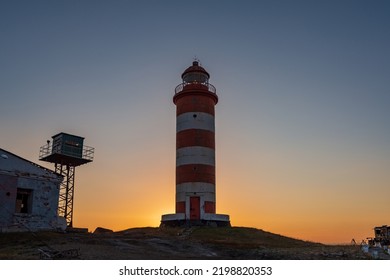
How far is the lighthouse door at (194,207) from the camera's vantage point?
33469mm

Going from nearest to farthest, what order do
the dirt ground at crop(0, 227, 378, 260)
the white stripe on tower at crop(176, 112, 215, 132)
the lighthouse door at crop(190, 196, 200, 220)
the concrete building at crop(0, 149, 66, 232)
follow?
1. the dirt ground at crop(0, 227, 378, 260)
2. the concrete building at crop(0, 149, 66, 232)
3. the lighthouse door at crop(190, 196, 200, 220)
4. the white stripe on tower at crop(176, 112, 215, 132)

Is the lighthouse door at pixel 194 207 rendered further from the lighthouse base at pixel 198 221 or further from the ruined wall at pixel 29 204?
the ruined wall at pixel 29 204

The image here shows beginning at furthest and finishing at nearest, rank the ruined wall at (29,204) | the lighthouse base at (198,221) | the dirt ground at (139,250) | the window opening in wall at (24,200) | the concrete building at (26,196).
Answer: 1. the lighthouse base at (198,221)
2. the window opening in wall at (24,200)
3. the concrete building at (26,196)
4. the ruined wall at (29,204)
5. the dirt ground at (139,250)

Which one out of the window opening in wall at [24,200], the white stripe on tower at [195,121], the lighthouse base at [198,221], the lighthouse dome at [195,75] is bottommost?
the lighthouse base at [198,221]

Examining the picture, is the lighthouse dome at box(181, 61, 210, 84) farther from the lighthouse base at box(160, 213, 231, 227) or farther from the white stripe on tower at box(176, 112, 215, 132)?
the lighthouse base at box(160, 213, 231, 227)

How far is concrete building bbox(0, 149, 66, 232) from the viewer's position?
83.8 ft

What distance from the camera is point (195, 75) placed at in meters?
37.6

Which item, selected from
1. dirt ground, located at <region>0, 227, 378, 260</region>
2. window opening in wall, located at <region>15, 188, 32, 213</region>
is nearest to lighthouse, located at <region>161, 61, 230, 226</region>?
dirt ground, located at <region>0, 227, 378, 260</region>

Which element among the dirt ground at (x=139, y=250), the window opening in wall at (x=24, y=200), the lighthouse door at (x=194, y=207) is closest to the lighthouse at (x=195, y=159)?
the lighthouse door at (x=194, y=207)

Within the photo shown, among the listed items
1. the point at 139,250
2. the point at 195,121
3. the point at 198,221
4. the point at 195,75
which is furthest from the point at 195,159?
the point at 139,250

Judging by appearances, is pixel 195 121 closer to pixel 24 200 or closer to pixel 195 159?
pixel 195 159

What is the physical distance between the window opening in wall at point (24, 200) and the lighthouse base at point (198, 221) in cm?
1129

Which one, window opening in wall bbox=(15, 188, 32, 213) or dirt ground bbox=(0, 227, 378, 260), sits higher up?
window opening in wall bbox=(15, 188, 32, 213)

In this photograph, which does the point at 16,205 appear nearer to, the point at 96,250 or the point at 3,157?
the point at 3,157
